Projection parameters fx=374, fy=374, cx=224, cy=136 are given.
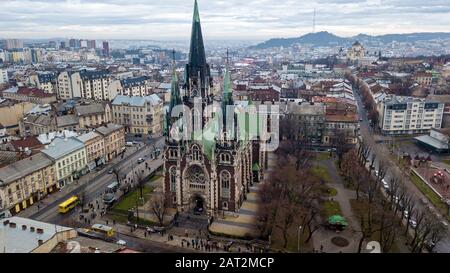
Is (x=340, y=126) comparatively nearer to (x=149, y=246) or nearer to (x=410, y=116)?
(x=410, y=116)

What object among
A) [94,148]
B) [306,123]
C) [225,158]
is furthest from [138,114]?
[225,158]

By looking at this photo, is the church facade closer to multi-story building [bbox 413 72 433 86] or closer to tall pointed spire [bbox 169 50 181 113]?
tall pointed spire [bbox 169 50 181 113]

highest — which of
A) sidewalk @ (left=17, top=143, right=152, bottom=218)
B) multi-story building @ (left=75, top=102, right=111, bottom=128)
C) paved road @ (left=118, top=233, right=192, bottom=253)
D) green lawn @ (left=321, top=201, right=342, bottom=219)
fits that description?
multi-story building @ (left=75, top=102, right=111, bottom=128)

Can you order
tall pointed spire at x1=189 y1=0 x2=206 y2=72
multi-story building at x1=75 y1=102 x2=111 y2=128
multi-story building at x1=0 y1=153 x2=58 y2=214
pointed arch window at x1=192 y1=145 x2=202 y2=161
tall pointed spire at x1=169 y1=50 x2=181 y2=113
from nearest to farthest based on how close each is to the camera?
pointed arch window at x1=192 y1=145 x2=202 y2=161 < multi-story building at x1=0 y1=153 x2=58 y2=214 < tall pointed spire at x1=169 y1=50 x2=181 y2=113 < tall pointed spire at x1=189 y1=0 x2=206 y2=72 < multi-story building at x1=75 y1=102 x2=111 y2=128

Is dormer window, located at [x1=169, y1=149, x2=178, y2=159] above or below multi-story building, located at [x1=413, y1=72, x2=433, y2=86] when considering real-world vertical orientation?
below

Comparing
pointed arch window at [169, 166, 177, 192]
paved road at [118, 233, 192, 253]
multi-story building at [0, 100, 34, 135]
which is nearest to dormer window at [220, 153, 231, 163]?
pointed arch window at [169, 166, 177, 192]

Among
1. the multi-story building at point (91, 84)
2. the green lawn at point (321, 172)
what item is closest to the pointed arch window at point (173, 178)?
the green lawn at point (321, 172)

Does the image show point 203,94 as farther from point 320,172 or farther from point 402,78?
point 402,78
